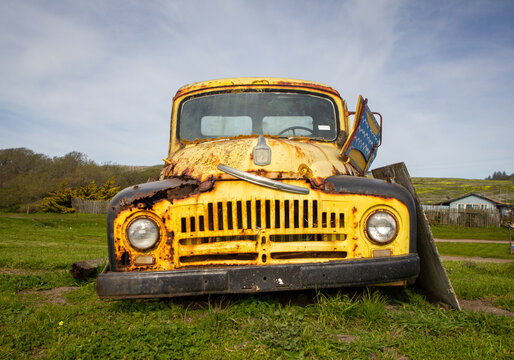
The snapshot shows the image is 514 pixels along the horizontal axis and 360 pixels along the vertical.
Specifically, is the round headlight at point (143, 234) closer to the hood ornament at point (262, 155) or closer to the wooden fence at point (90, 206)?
the hood ornament at point (262, 155)

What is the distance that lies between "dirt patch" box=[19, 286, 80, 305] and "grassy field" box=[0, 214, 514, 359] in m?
0.12

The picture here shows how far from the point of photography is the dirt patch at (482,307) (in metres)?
3.04

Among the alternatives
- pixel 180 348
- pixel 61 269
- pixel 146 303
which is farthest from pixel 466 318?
pixel 61 269

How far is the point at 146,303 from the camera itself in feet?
10.1

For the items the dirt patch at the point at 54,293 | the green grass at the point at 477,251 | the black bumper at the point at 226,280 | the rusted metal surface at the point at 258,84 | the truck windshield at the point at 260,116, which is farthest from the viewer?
the green grass at the point at 477,251

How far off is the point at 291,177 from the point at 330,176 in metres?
Answer: 0.33

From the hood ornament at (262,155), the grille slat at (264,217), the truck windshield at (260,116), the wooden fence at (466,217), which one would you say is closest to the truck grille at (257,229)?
the grille slat at (264,217)

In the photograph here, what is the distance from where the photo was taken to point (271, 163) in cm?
301

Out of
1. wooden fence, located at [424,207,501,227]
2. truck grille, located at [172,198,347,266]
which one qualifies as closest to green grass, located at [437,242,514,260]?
truck grille, located at [172,198,347,266]

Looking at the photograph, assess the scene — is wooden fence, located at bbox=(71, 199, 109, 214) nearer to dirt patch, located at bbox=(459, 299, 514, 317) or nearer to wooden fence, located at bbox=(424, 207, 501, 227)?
wooden fence, located at bbox=(424, 207, 501, 227)

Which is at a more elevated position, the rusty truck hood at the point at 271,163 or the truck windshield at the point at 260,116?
the truck windshield at the point at 260,116

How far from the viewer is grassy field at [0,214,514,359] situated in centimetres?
214

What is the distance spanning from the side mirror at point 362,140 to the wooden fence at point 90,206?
2912 centimetres

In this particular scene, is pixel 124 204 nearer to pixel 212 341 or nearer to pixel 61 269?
pixel 212 341
